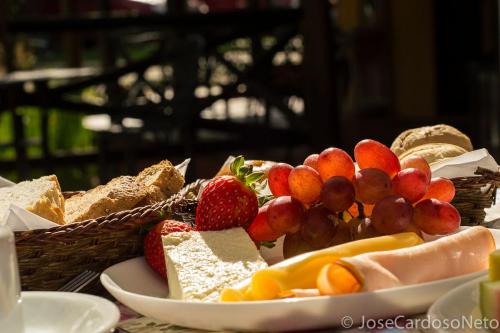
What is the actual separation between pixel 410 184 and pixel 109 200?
0.47 metres

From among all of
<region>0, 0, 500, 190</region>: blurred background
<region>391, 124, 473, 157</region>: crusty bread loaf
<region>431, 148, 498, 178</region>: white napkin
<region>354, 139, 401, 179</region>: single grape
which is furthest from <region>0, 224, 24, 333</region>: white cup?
<region>0, 0, 500, 190</region>: blurred background

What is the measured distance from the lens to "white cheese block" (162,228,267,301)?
1.17 metres

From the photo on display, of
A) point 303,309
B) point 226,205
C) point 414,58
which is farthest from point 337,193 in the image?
point 414,58

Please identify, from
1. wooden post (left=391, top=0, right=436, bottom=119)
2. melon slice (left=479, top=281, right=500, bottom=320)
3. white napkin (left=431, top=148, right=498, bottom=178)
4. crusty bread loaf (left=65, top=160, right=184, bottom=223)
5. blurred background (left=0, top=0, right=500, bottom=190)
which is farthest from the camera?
wooden post (left=391, top=0, right=436, bottom=119)

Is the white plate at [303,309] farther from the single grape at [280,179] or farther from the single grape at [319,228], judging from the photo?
the single grape at [280,179]

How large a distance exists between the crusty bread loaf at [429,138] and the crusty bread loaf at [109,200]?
1.70 ft

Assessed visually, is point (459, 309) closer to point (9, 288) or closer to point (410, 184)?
point (410, 184)

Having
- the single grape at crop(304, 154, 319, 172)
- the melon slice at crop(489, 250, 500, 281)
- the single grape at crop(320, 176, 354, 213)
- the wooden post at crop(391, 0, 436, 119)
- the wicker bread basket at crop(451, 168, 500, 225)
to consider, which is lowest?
the wooden post at crop(391, 0, 436, 119)

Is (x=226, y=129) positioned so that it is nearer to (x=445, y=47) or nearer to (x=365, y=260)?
(x=445, y=47)

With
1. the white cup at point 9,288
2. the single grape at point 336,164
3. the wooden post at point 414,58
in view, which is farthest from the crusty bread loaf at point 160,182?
the wooden post at point 414,58

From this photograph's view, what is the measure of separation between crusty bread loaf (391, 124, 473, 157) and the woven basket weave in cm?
53

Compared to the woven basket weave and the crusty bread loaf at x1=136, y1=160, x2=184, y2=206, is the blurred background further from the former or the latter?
the woven basket weave

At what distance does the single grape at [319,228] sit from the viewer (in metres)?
1.29

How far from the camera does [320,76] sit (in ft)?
17.8
